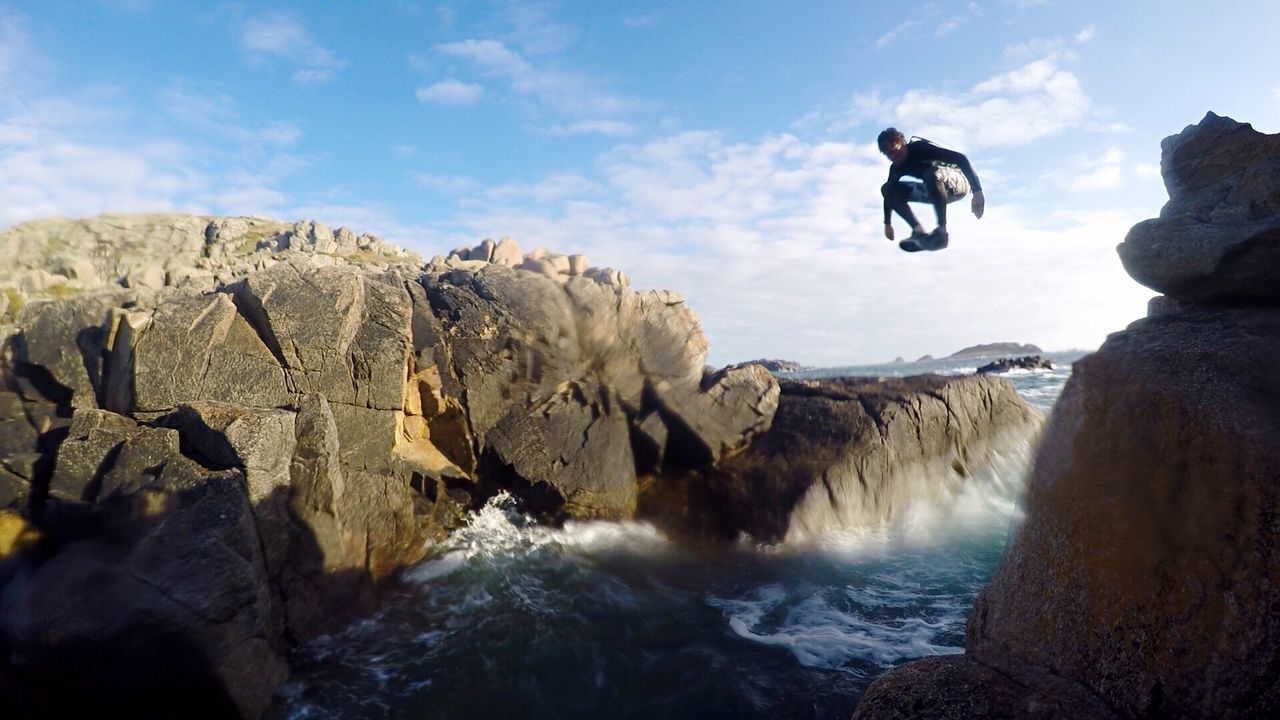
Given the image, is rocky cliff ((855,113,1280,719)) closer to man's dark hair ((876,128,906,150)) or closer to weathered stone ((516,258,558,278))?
man's dark hair ((876,128,906,150))

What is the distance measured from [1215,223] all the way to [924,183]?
139 inches

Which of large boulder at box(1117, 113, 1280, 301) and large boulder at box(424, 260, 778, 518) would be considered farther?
large boulder at box(424, 260, 778, 518)

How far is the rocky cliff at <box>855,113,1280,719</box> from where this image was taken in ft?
12.2

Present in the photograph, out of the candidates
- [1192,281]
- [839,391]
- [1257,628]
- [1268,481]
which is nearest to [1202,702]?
[1257,628]

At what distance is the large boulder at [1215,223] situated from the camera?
15.6ft

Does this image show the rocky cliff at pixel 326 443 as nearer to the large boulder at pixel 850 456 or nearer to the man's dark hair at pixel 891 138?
the large boulder at pixel 850 456

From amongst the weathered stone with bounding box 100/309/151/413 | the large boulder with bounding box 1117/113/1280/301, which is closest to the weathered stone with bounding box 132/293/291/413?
the weathered stone with bounding box 100/309/151/413

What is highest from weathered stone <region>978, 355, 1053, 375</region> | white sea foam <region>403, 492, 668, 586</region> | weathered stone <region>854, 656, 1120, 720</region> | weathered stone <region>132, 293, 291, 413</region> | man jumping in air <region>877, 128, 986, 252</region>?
man jumping in air <region>877, 128, 986, 252</region>

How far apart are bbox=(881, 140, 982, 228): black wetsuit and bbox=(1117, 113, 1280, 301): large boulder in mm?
2334

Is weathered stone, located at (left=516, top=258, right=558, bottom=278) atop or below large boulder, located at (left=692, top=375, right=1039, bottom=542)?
atop

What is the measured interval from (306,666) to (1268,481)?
10782 mm

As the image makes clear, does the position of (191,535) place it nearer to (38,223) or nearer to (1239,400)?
(1239,400)

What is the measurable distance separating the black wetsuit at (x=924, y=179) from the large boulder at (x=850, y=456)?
7.78 m

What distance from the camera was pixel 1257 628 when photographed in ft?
11.7
